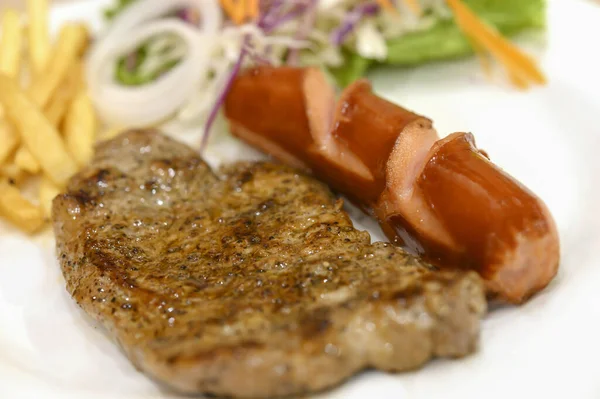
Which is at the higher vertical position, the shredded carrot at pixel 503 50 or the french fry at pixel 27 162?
the shredded carrot at pixel 503 50

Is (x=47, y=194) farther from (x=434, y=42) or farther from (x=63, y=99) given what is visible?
(x=434, y=42)

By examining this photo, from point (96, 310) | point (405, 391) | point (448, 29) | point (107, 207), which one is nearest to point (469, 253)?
point (405, 391)

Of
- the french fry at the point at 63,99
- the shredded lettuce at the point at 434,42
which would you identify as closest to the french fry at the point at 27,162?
the french fry at the point at 63,99

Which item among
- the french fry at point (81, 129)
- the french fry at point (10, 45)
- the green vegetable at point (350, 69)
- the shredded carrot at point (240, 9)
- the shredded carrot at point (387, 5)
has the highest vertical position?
the shredded carrot at point (387, 5)

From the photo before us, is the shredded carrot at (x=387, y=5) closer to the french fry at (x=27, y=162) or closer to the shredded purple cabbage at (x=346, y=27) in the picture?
the shredded purple cabbage at (x=346, y=27)

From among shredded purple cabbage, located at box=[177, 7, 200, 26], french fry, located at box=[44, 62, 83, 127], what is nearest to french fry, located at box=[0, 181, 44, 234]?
french fry, located at box=[44, 62, 83, 127]

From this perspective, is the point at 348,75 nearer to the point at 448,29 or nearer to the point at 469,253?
the point at 448,29

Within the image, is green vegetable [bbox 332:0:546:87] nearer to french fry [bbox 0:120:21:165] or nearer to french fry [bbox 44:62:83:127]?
french fry [bbox 44:62:83:127]

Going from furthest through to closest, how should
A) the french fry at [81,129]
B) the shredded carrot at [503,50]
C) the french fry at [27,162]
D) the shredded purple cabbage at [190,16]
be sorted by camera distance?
the shredded purple cabbage at [190,16], the shredded carrot at [503,50], the french fry at [81,129], the french fry at [27,162]
